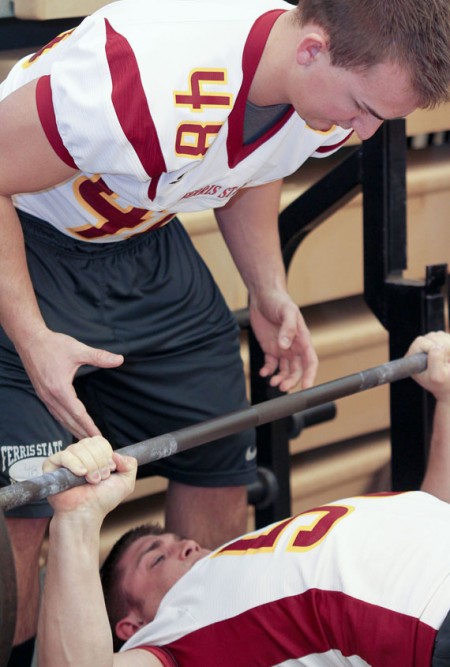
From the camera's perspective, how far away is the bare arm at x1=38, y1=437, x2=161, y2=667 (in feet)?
4.50

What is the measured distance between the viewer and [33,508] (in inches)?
64.7

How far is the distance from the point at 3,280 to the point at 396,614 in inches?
26.5

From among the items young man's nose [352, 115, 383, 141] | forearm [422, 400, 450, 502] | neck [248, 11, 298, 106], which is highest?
neck [248, 11, 298, 106]

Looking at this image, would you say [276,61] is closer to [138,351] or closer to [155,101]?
[155,101]

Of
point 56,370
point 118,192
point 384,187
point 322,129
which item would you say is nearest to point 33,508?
point 56,370

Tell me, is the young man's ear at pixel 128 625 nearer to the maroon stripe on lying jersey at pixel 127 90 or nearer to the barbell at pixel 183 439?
the barbell at pixel 183 439

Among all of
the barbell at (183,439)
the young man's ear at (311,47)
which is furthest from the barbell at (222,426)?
the young man's ear at (311,47)

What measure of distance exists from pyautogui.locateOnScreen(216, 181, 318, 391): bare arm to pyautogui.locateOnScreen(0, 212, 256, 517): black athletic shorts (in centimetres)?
A: 7

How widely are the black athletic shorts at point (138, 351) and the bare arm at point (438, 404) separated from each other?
32 centimetres

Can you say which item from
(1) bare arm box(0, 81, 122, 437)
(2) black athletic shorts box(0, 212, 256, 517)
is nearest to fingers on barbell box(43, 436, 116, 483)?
(1) bare arm box(0, 81, 122, 437)

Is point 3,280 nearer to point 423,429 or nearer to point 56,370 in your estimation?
point 56,370

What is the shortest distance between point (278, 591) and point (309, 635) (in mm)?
72

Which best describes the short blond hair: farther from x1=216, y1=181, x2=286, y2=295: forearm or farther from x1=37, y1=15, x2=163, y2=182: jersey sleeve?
x1=216, y1=181, x2=286, y2=295: forearm

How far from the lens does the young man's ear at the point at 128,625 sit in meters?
1.83
